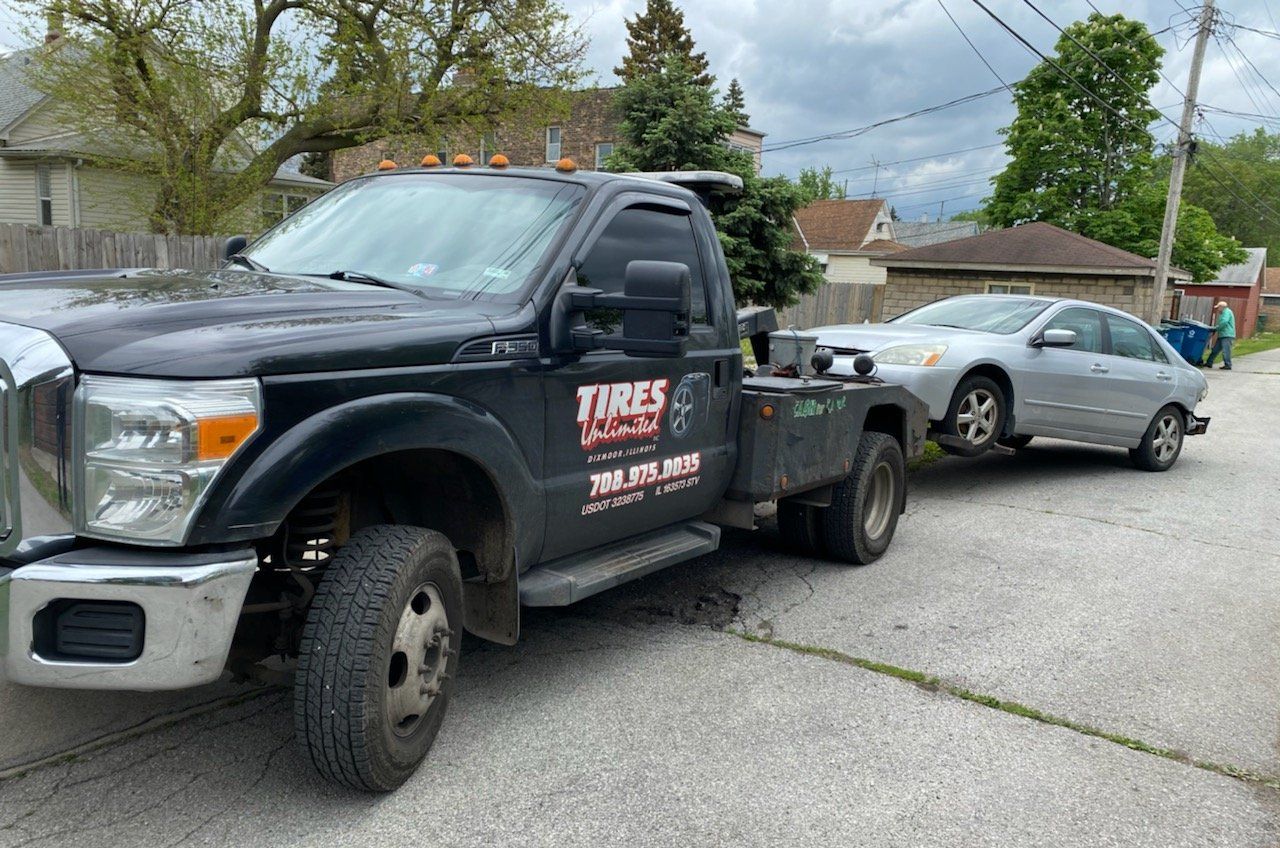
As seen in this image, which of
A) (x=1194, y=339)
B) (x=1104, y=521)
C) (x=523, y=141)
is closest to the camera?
(x=1104, y=521)

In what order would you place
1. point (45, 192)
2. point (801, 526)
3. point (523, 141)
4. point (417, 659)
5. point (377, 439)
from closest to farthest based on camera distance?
point (377, 439), point (417, 659), point (801, 526), point (523, 141), point (45, 192)

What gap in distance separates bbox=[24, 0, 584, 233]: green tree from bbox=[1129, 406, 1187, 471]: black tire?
47.1 feet

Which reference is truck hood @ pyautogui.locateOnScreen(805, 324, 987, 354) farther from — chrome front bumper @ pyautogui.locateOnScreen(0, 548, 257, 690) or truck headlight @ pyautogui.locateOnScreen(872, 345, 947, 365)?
chrome front bumper @ pyautogui.locateOnScreen(0, 548, 257, 690)

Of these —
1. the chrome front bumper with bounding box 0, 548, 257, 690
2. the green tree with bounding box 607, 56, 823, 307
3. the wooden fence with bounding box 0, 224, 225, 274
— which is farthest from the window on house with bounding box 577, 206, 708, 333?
the green tree with bounding box 607, 56, 823, 307

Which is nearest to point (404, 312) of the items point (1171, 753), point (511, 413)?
point (511, 413)

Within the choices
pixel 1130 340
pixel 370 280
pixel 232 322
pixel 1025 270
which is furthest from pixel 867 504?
pixel 1025 270

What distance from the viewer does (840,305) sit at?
2720 centimetres

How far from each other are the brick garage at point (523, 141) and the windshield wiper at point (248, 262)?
16.6 metres

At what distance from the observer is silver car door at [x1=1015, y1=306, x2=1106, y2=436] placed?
357 inches

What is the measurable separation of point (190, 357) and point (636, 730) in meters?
2.12

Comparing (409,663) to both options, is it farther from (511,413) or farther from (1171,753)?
(1171,753)

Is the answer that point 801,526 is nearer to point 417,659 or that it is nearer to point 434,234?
point 434,234

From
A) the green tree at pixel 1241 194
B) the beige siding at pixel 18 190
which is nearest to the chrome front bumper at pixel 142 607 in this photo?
the beige siding at pixel 18 190

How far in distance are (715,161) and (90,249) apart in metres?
10.9
